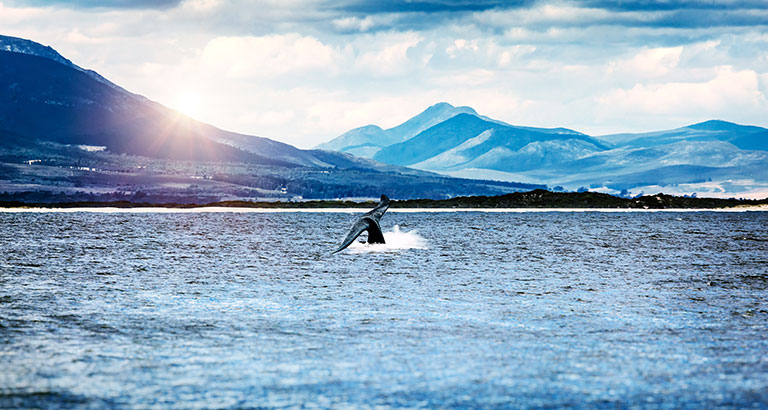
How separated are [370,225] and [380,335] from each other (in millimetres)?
44938

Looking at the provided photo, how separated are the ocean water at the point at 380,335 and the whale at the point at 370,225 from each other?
1080 centimetres

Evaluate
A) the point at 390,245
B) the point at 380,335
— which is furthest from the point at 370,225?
the point at 380,335

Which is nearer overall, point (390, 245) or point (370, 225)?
point (370, 225)

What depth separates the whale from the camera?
65250 mm

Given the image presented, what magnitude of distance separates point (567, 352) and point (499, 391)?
484cm

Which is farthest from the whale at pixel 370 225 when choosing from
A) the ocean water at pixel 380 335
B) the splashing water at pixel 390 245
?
the ocean water at pixel 380 335

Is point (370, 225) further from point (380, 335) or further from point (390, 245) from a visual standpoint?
point (380, 335)

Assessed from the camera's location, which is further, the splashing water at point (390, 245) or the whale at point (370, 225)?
the splashing water at point (390, 245)

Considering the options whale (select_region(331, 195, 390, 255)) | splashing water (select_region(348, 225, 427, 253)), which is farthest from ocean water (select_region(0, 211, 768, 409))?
splashing water (select_region(348, 225, 427, 253))

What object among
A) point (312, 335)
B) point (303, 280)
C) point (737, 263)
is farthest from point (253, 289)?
point (737, 263)

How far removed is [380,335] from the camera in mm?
26250

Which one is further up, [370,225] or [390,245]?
[370,225]

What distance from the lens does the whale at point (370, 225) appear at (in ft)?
214

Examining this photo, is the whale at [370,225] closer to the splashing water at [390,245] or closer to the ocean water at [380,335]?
the splashing water at [390,245]
